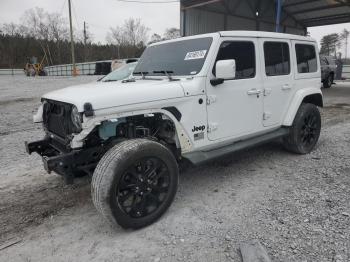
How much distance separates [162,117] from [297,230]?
177 cm

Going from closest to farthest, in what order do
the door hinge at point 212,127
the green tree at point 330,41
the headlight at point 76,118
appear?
the headlight at point 76,118
the door hinge at point 212,127
the green tree at point 330,41

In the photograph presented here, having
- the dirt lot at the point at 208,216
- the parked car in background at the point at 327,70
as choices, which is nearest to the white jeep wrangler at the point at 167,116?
the dirt lot at the point at 208,216

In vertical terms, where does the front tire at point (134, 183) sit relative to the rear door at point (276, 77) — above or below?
below

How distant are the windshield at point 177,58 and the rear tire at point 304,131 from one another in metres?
2.18

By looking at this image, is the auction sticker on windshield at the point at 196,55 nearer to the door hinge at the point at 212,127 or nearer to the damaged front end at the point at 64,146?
the door hinge at the point at 212,127

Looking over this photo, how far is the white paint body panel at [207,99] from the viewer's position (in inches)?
123

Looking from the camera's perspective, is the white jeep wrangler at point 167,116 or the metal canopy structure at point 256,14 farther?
the metal canopy structure at point 256,14

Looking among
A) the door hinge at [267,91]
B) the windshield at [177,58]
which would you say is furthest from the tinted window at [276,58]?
the windshield at [177,58]

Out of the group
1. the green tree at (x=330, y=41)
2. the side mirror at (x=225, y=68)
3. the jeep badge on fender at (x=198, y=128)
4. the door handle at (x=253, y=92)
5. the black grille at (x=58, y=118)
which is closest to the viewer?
the black grille at (x=58, y=118)

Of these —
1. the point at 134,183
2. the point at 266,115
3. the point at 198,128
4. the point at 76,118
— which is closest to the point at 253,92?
the point at 266,115

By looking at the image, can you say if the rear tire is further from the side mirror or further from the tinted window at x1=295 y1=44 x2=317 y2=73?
the side mirror

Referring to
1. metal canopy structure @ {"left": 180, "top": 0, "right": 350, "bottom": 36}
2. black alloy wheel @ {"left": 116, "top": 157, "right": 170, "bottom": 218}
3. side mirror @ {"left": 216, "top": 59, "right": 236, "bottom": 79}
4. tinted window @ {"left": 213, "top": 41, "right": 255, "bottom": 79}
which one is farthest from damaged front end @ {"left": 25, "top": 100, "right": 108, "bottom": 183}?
metal canopy structure @ {"left": 180, "top": 0, "right": 350, "bottom": 36}

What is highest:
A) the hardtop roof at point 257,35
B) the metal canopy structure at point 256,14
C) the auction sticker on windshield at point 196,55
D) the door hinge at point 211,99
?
the metal canopy structure at point 256,14

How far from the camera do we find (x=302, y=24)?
25516 millimetres
